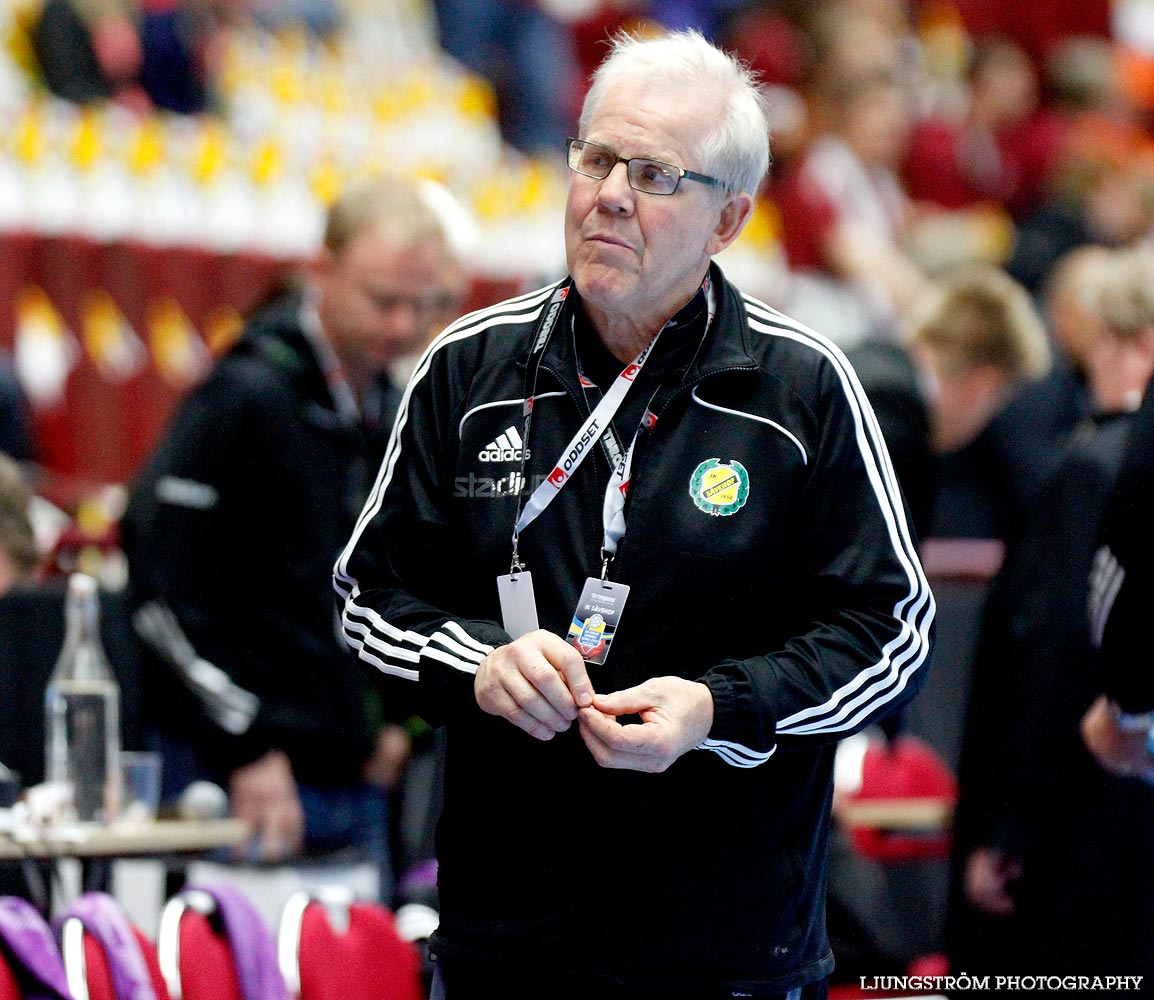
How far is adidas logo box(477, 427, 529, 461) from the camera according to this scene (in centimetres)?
219

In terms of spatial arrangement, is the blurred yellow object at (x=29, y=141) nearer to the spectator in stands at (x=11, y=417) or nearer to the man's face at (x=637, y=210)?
the spectator in stands at (x=11, y=417)

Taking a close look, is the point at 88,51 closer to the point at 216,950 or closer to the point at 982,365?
the point at 982,365

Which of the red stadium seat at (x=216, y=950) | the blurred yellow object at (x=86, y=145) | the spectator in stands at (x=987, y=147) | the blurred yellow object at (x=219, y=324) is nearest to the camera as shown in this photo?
the red stadium seat at (x=216, y=950)

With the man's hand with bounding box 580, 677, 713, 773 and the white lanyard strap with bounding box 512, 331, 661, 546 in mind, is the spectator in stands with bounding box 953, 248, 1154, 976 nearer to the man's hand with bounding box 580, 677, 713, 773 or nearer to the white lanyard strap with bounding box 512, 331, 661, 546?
the white lanyard strap with bounding box 512, 331, 661, 546

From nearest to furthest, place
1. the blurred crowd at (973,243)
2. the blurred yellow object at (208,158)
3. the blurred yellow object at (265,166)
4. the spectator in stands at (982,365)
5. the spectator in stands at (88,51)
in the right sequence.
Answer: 1. the blurred crowd at (973,243)
2. the spectator in stands at (982,365)
3. the blurred yellow object at (208,158)
4. the blurred yellow object at (265,166)
5. the spectator in stands at (88,51)

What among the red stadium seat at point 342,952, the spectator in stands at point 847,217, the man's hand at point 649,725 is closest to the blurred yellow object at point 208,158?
the spectator in stands at point 847,217

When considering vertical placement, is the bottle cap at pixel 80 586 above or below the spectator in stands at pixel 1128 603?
below

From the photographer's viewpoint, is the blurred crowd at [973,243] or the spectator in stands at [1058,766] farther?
the blurred crowd at [973,243]

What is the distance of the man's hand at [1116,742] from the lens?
282cm

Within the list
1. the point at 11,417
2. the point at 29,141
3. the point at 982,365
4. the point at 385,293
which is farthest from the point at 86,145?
the point at 385,293

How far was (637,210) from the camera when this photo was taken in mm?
2127

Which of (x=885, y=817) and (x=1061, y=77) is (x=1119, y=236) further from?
(x=885, y=817)

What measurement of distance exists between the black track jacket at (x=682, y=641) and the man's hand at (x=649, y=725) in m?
0.05

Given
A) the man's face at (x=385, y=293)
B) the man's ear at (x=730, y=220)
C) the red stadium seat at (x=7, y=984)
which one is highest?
the man's ear at (x=730, y=220)
